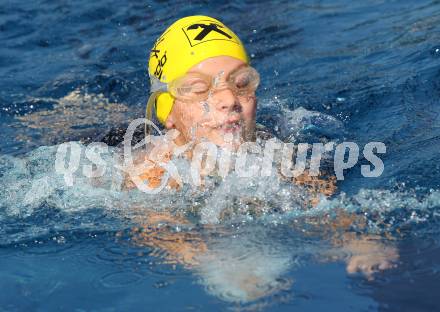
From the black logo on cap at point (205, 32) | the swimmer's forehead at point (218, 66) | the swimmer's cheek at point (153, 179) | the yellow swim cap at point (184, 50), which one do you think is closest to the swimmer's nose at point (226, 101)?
the swimmer's forehead at point (218, 66)

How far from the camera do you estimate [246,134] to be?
5.52m

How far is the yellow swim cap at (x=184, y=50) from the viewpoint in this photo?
18.7 ft

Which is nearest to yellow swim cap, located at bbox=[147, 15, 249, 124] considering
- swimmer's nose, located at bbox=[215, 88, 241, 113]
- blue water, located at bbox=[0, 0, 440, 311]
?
swimmer's nose, located at bbox=[215, 88, 241, 113]

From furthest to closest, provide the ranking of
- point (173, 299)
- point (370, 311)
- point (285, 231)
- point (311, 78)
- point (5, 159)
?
1. point (311, 78)
2. point (5, 159)
3. point (285, 231)
4. point (173, 299)
5. point (370, 311)

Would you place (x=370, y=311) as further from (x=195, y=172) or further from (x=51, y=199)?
(x=51, y=199)

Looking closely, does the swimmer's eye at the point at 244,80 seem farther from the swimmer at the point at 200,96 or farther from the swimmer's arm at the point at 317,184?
the swimmer's arm at the point at 317,184

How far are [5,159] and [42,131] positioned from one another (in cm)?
73

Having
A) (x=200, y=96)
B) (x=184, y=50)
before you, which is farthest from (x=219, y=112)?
(x=184, y=50)

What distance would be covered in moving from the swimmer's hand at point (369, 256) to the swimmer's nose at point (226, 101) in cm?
153

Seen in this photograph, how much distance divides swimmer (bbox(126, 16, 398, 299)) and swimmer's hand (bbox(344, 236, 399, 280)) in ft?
2.58

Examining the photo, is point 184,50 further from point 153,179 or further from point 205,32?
point 153,179

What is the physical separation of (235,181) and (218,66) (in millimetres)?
880

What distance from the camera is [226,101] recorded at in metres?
5.37

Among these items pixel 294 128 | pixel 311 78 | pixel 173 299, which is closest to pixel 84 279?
pixel 173 299
